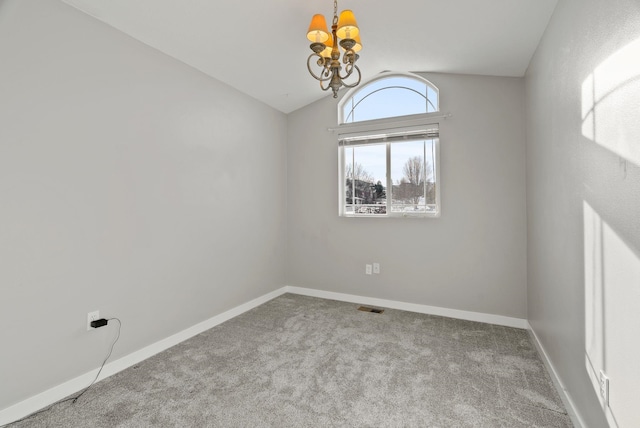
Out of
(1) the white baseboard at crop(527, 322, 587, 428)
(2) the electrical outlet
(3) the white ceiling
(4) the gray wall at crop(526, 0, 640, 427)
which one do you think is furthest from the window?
(1) the white baseboard at crop(527, 322, 587, 428)

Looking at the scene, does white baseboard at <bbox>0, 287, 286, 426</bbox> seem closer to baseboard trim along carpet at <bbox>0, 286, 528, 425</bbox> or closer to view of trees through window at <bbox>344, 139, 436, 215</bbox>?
baseboard trim along carpet at <bbox>0, 286, 528, 425</bbox>

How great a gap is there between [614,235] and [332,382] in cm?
179

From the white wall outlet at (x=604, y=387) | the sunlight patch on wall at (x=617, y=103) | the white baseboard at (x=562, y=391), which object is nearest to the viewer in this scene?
the sunlight patch on wall at (x=617, y=103)

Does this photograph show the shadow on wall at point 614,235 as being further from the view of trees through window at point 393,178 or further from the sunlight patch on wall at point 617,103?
the view of trees through window at point 393,178

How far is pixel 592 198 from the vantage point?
57.3 inches

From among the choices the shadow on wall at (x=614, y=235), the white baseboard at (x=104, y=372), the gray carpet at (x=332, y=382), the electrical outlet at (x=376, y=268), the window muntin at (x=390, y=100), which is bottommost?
the gray carpet at (x=332, y=382)

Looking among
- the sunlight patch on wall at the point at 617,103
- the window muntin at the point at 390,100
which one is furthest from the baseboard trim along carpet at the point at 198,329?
the window muntin at the point at 390,100

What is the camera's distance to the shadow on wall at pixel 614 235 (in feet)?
3.64

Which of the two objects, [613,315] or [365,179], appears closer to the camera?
[613,315]

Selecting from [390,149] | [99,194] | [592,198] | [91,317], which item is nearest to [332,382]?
[91,317]

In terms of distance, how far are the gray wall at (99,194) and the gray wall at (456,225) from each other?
123 centimetres

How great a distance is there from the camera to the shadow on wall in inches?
43.7

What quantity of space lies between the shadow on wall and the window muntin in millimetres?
2134

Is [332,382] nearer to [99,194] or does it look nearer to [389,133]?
[99,194]
